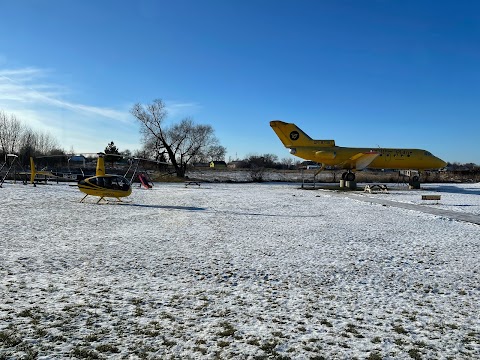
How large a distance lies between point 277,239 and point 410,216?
765 cm

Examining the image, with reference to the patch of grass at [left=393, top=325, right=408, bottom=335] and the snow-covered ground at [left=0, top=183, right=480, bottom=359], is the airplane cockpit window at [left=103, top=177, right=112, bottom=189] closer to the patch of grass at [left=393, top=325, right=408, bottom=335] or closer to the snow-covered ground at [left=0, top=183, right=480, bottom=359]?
the snow-covered ground at [left=0, top=183, right=480, bottom=359]

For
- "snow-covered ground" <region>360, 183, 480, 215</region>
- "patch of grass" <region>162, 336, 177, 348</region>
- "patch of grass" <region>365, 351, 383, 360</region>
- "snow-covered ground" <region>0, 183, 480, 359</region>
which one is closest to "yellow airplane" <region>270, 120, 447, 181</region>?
"snow-covered ground" <region>360, 183, 480, 215</region>

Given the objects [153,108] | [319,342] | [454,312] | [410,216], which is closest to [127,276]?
[319,342]

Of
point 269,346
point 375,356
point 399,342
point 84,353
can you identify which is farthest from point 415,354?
point 84,353

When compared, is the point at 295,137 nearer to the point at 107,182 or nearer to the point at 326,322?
the point at 107,182

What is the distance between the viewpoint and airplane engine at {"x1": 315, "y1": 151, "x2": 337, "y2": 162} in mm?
33125

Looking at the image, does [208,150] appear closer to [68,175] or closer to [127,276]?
[68,175]

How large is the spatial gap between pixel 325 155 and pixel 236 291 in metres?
28.3

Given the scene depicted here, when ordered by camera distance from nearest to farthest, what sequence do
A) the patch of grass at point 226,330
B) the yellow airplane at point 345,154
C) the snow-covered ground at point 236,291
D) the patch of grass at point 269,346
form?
the patch of grass at point 269,346 < the snow-covered ground at point 236,291 < the patch of grass at point 226,330 < the yellow airplane at point 345,154

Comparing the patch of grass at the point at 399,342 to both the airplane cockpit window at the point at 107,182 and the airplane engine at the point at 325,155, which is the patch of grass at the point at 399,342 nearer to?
the airplane cockpit window at the point at 107,182

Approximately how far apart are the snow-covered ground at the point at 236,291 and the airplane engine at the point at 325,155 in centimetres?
2124

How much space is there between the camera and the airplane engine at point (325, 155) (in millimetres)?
33125

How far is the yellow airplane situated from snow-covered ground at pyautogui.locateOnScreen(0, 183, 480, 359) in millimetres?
21527

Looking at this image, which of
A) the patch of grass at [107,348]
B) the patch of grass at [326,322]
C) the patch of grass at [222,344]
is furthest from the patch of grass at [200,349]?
the patch of grass at [326,322]
